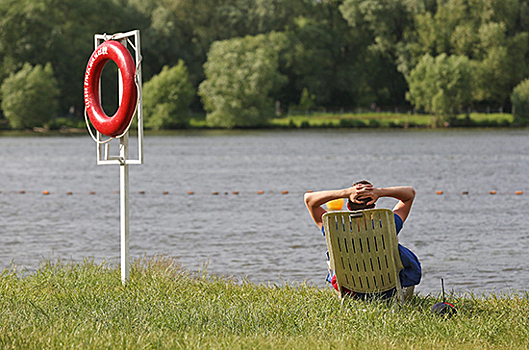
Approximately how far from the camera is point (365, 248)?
606cm

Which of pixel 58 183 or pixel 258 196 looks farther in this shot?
pixel 58 183

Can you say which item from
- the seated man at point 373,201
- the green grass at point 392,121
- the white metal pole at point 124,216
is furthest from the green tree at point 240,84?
the seated man at point 373,201

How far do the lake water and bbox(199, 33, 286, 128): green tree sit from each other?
33463mm

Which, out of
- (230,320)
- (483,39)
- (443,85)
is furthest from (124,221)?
(483,39)

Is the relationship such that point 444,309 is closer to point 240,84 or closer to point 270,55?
point 240,84

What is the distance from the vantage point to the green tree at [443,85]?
2854 inches

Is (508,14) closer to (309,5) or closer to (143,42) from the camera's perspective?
(309,5)

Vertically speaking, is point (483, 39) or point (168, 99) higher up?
point (483, 39)

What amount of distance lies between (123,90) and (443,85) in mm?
68297

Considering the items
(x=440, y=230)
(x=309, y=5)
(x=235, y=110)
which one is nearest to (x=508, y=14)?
(x=309, y=5)

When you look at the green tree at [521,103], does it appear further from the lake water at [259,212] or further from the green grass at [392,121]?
the lake water at [259,212]

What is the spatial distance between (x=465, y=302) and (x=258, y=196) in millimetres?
14366

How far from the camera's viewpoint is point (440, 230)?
581 inches

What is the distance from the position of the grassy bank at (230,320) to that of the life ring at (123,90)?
1.57 m
